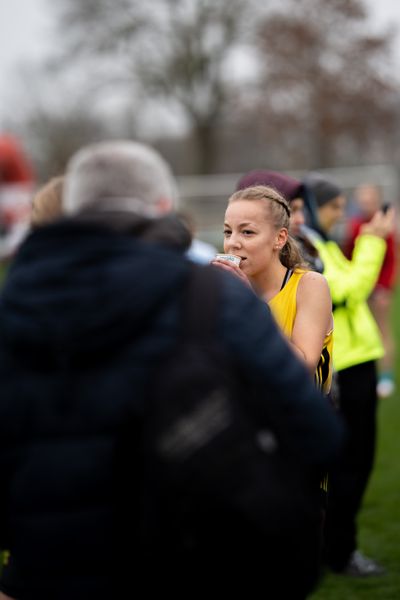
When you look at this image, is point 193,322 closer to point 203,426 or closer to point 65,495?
point 203,426

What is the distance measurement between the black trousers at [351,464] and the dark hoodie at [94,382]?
8.13 ft

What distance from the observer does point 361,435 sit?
182 inches

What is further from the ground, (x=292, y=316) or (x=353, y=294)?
(x=353, y=294)

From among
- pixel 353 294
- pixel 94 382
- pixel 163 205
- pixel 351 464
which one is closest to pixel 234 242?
pixel 163 205

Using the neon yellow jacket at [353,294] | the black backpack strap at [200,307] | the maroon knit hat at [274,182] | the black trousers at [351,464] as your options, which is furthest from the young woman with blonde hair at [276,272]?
the black trousers at [351,464]

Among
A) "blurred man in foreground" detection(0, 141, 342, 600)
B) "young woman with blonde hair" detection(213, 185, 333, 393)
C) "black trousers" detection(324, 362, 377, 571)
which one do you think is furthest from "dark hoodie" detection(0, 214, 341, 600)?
"black trousers" detection(324, 362, 377, 571)

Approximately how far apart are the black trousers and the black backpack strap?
258 centimetres

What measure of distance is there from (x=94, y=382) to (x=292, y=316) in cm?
129

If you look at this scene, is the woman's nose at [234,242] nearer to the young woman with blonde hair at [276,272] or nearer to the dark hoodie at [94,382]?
the young woman with blonde hair at [276,272]

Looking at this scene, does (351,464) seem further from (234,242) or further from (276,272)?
(234,242)

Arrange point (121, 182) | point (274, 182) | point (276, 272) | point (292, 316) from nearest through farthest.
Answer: point (121, 182) → point (292, 316) → point (276, 272) → point (274, 182)

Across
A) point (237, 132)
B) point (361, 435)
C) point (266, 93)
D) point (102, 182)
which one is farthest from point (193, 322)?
point (237, 132)

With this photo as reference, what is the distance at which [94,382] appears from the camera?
6.60ft

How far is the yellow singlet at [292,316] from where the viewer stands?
3.18 meters
